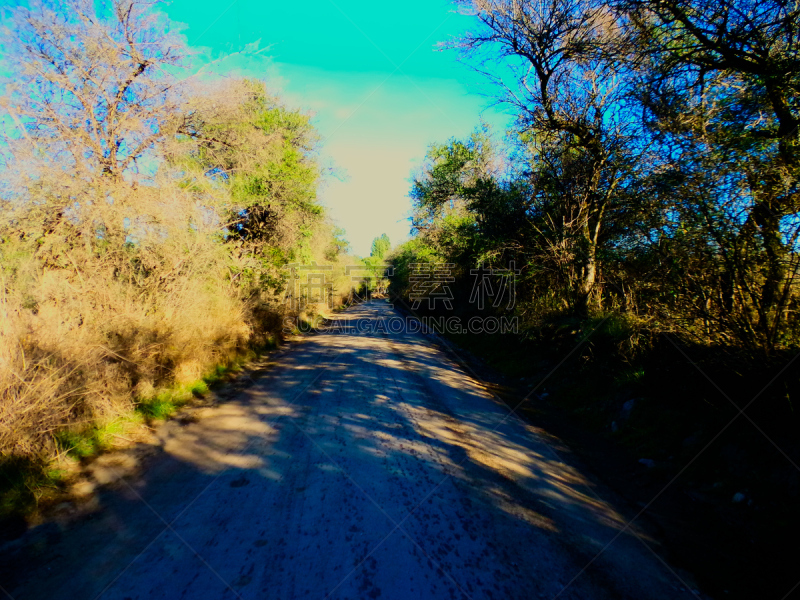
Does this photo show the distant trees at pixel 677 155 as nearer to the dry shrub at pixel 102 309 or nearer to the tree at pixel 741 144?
the tree at pixel 741 144

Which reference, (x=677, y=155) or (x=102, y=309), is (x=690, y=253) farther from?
(x=102, y=309)

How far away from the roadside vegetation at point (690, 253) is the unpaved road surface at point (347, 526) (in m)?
1.11

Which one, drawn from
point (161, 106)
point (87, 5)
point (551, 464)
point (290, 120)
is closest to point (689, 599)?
point (551, 464)

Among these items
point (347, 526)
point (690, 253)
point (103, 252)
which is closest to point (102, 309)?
point (103, 252)

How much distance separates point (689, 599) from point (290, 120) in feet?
54.6

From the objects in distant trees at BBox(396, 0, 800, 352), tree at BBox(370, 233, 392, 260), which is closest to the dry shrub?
distant trees at BBox(396, 0, 800, 352)

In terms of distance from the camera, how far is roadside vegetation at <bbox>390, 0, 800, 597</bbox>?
359 cm

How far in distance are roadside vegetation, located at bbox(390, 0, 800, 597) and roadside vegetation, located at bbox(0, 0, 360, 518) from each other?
6.56 meters

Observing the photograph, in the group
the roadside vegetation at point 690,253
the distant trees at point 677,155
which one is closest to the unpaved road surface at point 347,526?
the roadside vegetation at point 690,253

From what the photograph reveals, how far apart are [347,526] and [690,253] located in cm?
518

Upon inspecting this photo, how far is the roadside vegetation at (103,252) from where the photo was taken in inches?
161

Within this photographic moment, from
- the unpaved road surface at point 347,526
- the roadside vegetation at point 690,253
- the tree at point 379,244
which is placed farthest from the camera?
the tree at point 379,244

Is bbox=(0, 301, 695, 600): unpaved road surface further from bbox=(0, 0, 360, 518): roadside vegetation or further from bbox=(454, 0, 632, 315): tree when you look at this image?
bbox=(454, 0, 632, 315): tree

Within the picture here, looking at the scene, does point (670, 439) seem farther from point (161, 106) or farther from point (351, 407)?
point (161, 106)
